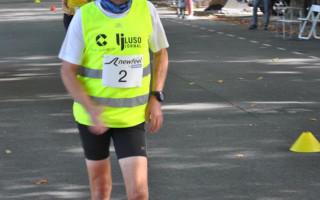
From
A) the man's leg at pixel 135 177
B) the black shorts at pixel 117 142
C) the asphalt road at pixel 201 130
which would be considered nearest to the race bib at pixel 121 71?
A: the black shorts at pixel 117 142

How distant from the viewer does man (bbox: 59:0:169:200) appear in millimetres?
Answer: 4660

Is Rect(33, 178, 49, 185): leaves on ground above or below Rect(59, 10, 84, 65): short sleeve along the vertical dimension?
below

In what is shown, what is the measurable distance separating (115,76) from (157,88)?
0.35m

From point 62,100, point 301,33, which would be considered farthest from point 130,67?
point 301,33

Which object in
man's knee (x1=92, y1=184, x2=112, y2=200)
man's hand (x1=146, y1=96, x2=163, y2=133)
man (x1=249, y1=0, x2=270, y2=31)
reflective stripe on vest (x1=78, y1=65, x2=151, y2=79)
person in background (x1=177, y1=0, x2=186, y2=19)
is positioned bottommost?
person in background (x1=177, y1=0, x2=186, y2=19)

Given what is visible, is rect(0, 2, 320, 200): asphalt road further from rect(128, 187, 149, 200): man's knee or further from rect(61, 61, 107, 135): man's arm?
rect(61, 61, 107, 135): man's arm

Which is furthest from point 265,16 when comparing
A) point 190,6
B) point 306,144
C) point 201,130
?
point 306,144

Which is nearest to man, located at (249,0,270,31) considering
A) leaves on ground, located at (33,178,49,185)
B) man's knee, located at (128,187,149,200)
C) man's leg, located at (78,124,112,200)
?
leaves on ground, located at (33,178,49,185)

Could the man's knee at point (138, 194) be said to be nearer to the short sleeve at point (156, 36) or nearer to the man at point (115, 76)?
the man at point (115, 76)

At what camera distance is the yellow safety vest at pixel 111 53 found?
15.4 ft

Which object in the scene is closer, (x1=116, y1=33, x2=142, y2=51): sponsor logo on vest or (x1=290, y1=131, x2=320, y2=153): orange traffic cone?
(x1=116, y1=33, x2=142, y2=51): sponsor logo on vest

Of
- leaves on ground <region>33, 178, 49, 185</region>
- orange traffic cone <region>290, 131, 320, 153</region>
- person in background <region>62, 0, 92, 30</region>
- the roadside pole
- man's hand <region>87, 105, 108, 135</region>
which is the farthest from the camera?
the roadside pole

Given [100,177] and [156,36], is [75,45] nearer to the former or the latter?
[156,36]

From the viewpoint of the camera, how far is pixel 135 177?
4637mm
